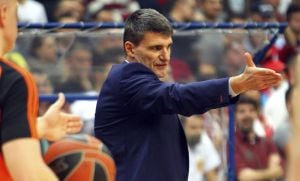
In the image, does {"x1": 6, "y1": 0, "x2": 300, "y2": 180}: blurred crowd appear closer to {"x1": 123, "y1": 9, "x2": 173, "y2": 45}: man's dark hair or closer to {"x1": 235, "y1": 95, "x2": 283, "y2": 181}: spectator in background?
{"x1": 235, "y1": 95, "x2": 283, "y2": 181}: spectator in background

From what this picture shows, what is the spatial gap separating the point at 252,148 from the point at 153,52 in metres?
3.69

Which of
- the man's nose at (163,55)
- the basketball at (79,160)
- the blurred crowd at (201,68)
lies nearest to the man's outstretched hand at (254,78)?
the man's nose at (163,55)

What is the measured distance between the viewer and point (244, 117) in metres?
9.93

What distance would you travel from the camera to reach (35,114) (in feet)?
14.3

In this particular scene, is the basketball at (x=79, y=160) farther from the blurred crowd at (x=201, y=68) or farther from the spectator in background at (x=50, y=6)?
the spectator in background at (x=50, y=6)

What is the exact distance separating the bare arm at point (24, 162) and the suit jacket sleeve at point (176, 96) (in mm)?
1856

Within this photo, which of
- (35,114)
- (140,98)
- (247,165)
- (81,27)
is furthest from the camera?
(247,165)

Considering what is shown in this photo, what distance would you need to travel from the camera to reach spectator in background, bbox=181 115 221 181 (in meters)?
9.31

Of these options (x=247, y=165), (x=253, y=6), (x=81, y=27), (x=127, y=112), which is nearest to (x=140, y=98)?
(x=127, y=112)

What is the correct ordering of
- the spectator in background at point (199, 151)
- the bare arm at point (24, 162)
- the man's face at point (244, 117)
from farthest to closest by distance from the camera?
the man's face at point (244, 117)
the spectator in background at point (199, 151)
the bare arm at point (24, 162)

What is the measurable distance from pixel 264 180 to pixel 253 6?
163 inches

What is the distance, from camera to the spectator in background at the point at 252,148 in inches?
382

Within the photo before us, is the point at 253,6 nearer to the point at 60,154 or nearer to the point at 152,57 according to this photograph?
the point at 152,57

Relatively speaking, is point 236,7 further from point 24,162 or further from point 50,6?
point 24,162
